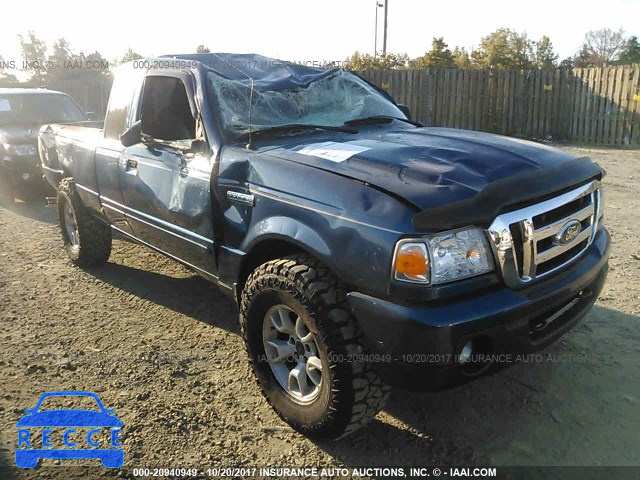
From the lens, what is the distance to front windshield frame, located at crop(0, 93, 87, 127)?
873 cm

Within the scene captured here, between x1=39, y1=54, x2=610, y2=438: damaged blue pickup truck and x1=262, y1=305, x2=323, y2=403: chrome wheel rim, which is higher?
x1=39, y1=54, x2=610, y2=438: damaged blue pickup truck

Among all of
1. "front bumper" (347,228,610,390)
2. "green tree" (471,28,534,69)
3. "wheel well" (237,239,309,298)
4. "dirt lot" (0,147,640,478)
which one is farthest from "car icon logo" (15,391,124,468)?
"green tree" (471,28,534,69)

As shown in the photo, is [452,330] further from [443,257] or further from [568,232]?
[568,232]

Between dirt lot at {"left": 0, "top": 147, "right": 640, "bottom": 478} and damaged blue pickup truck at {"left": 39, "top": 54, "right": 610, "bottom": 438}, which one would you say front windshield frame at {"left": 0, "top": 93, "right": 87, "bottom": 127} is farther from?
damaged blue pickup truck at {"left": 39, "top": 54, "right": 610, "bottom": 438}

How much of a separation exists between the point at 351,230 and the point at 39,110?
843 cm

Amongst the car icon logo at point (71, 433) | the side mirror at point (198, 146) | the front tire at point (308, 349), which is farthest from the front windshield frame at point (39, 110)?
the front tire at point (308, 349)

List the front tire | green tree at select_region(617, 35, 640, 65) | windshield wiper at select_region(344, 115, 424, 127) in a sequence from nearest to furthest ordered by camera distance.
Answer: the front tire
windshield wiper at select_region(344, 115, 424, 127)
green tree at select_region(617, 35, 640, 65)

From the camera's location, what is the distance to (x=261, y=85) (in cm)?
362

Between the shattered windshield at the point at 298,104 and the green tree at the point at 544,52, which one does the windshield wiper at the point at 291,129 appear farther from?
the green tree at the point at 544,52

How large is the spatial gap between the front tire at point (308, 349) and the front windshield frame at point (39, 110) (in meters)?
7.58

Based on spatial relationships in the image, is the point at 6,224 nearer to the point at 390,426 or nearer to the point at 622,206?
the point at 390,426

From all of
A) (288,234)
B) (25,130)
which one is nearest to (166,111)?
(288,234)

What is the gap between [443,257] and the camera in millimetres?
2260

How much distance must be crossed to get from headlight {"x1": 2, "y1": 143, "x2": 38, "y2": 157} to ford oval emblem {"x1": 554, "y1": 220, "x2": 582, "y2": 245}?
7926 millimetres
